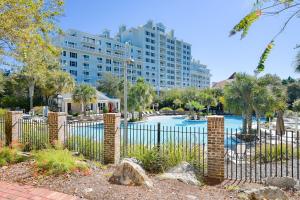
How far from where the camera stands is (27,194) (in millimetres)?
5723

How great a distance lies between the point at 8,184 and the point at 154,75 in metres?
93.0

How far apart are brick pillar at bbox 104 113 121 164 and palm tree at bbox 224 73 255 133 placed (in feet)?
44.1

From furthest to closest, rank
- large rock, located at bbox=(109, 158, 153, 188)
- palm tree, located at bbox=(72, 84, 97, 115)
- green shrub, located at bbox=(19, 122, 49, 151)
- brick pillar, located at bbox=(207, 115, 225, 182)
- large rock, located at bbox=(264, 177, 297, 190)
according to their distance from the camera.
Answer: palm tree, located at bbox=(72, 84, 97, 115)
green shrub, located at bbox=(19, 122, 49, 151)
brick pillar, located at bbox=(207, 115, 225, 182)
large rock, located at bbox=(264, 177, 297, 190)
large rock, located at bbox=(109, 158, 153, 188)

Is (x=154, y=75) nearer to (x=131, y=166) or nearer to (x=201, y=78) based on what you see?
(x=201, y=78)

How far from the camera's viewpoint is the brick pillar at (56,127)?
32.4 ft

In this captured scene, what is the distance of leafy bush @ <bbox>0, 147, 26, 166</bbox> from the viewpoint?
834 cm

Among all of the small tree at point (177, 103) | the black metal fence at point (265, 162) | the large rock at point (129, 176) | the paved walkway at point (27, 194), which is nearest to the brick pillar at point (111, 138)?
the large rock at point (129, 176)

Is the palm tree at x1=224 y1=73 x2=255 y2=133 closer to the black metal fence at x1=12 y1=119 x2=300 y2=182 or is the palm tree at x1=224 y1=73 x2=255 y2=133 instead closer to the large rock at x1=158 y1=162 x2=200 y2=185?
the black metal fence at x1=12 y1=119 x2=300 y2=182

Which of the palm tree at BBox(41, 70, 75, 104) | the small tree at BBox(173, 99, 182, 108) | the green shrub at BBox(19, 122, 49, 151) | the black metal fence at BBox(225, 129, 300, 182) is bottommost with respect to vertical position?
the black metal fence at BBox(225, 129, 300, 182)

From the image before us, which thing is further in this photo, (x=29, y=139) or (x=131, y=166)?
(x=29, y=139)

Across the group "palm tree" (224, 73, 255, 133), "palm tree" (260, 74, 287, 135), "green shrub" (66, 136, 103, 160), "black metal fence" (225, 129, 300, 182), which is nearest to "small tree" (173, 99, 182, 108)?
"palm tree" (224, 73, 255, 133)

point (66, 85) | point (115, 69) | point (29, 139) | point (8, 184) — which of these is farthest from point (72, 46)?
point (8, 184)

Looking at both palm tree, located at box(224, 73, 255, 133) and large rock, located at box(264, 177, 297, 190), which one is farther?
palm tree, located at box(224, 73, 255, 133)

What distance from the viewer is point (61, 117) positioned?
33.2 ft
